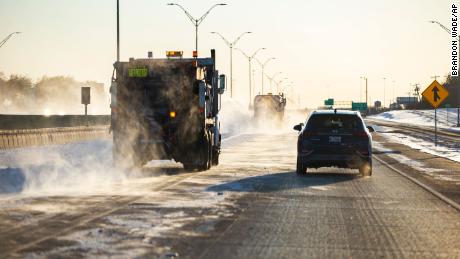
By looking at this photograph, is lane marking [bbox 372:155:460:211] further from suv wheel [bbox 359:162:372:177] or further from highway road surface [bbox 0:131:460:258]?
suv wheel [bbox 359:162:372:177]

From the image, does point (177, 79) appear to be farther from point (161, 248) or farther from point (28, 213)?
point (161, 248)

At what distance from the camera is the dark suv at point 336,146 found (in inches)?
820

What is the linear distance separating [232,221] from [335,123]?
9978mm

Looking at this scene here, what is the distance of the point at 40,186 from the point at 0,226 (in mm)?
6539

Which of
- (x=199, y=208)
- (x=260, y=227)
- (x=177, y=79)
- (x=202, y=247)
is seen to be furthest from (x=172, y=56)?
(x=202, y=247)

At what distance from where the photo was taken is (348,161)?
2083 cm

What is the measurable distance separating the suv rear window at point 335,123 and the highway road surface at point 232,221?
2261mm

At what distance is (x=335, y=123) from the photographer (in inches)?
833

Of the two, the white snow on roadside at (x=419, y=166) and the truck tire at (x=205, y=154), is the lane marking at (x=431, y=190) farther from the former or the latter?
the truck tire at (x=205, y=154)

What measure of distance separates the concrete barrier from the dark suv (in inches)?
582

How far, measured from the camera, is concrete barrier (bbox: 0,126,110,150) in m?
32.2

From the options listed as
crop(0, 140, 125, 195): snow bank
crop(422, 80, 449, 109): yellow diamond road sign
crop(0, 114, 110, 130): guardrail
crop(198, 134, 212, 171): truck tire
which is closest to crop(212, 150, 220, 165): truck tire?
crop(198, 134, 212, 171): truck tire

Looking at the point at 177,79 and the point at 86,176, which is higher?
the point at 177,79

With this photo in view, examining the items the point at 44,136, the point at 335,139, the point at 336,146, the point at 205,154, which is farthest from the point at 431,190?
the point at 44,136
